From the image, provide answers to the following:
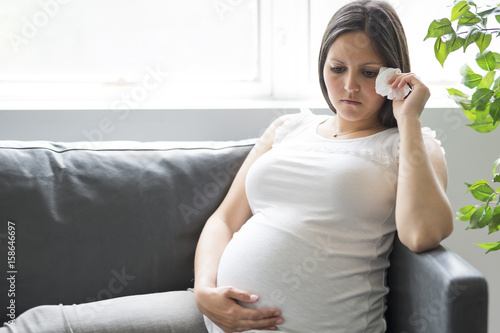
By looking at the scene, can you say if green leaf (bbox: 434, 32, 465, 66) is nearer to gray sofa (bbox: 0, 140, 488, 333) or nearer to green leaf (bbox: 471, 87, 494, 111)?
green leaf (bbox: 471, 87, 494, 111)

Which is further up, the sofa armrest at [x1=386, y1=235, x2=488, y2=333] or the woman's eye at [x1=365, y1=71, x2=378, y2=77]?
the woman's eye at [x1=365, y1=71, x2=378, y2=77]

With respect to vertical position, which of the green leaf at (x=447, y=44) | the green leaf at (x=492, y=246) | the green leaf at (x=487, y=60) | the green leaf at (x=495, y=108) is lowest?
the green leaf at (x=492, y=246)

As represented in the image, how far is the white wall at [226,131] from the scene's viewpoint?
1694mm

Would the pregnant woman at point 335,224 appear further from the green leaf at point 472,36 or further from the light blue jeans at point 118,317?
the green leaf at point 472,36

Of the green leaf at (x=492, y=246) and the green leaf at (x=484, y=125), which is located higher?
the green leaf at (x=484, y=125)

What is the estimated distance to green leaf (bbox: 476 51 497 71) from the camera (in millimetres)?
1259

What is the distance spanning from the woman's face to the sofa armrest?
33 centimetres

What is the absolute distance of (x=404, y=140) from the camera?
45.4 inches

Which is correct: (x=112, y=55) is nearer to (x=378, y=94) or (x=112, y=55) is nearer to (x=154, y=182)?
(x=154, y=182)

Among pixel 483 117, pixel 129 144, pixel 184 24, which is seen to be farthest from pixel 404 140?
pixel 184 24

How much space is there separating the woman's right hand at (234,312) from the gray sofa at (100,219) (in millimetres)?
258
